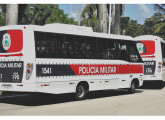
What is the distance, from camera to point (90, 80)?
49.5 feet

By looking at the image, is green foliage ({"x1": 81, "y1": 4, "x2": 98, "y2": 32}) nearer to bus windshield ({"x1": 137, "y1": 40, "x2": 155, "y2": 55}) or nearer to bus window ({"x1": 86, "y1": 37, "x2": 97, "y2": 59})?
bus windshield ({"x1": 137, "y1": 40, "x2": 155, "y2": 55})

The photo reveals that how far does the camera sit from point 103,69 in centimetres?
1585

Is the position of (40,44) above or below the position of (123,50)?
above

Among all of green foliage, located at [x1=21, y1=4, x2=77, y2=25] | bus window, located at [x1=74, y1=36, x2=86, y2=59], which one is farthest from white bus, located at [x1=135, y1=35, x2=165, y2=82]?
green foliage, located at [x1=21, y1=4, x2=77, y2=25]

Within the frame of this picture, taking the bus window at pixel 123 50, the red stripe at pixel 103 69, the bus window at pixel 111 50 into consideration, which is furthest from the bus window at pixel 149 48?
the bus window at pixel 111 50

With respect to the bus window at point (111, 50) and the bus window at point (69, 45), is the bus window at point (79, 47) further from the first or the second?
the bus window at point (111, 50)

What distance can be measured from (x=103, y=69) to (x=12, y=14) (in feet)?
17.9

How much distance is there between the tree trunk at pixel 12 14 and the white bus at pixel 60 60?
14.7 feet

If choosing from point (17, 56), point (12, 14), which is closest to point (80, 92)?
point (17, 56)

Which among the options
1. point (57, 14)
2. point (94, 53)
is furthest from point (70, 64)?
point (57, 14)

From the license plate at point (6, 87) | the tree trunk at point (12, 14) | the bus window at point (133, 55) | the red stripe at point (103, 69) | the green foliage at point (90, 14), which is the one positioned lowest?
the license plate at point (6, 87)

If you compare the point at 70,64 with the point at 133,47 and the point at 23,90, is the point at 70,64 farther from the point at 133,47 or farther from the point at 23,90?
the point at 133,47

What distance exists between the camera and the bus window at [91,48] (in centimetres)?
1495

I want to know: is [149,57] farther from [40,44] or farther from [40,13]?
[40,13]
